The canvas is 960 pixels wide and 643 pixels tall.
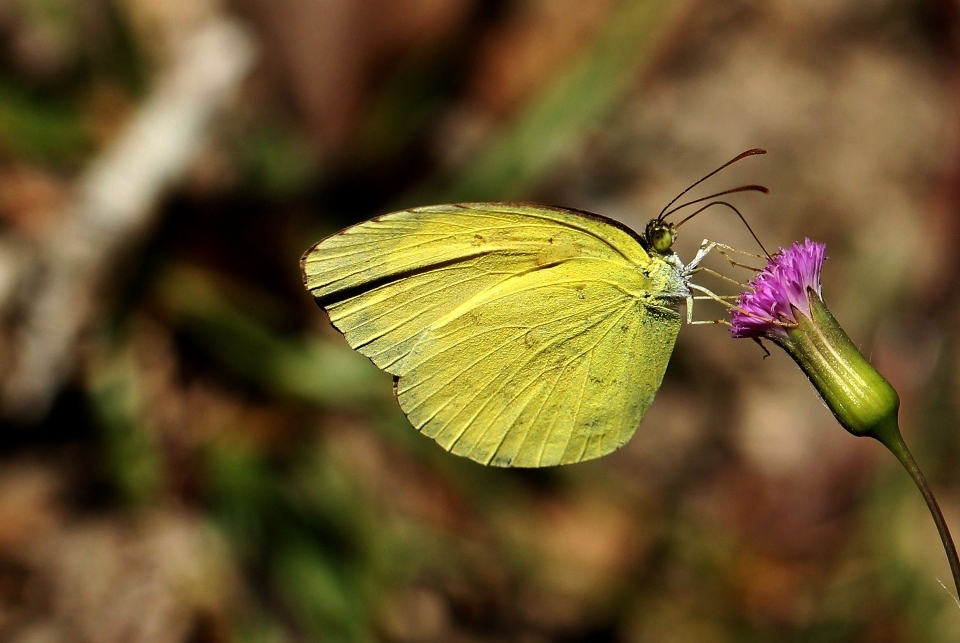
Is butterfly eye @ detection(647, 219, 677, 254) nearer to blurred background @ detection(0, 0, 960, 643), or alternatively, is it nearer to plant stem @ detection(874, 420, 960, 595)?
plant stem @ detection(874, 420, 960, 595)

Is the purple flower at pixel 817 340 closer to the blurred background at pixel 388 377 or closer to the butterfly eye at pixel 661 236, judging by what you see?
the butterfly eye at pixel 661 236

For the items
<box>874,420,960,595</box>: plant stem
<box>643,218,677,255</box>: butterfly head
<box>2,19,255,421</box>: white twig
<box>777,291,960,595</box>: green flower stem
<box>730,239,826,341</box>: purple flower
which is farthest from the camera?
<box>2,19,255,421</box>: white twig

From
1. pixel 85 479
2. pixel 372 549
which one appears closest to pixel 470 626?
pixel 372 549

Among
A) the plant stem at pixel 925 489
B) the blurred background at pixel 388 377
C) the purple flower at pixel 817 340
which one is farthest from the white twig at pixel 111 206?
the plant stem at pixel 925 489

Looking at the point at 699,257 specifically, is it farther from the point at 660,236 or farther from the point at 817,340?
the point at 817,340

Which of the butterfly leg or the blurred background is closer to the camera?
the butterfly leg

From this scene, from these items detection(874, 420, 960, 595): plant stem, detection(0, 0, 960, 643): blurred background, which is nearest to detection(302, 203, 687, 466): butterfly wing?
detection(874, 420, 960, 595): plant stem

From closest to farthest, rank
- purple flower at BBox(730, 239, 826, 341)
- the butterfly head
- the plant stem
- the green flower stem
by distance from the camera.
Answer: the plant stem < the green flower stem < purple flower at BBox(730, 239, 826, 341) < the butterfly head
